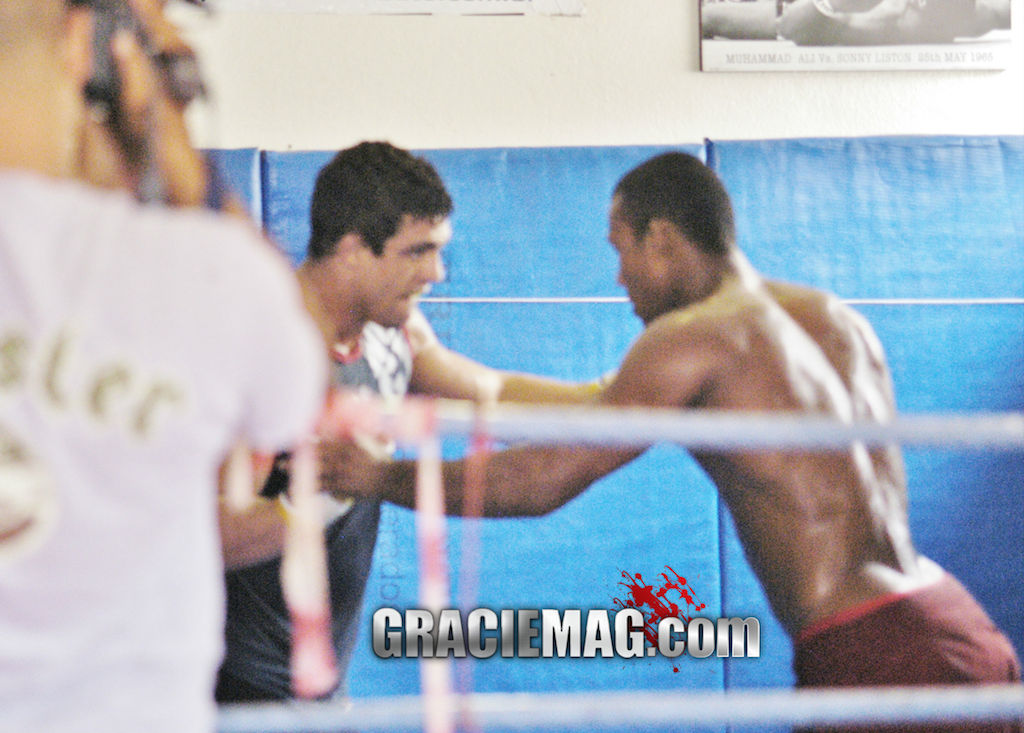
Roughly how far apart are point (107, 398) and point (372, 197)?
1684mm

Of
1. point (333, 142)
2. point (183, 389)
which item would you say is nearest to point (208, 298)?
point (183, 389)

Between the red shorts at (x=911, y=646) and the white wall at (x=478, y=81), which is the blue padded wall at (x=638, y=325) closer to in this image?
the white wall at (x=478, y=81)

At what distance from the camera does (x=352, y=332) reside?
2.14 m

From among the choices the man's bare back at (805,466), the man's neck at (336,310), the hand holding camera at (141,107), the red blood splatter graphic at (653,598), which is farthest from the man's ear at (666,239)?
the hand holding camera at (141,107)

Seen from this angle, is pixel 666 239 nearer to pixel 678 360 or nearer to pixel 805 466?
pixel 678 360

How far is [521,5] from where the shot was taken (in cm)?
315

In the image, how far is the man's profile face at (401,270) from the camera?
7.03 feet

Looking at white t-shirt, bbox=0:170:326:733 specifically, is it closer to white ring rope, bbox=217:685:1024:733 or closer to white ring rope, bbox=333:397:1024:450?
white ring rope, bbox=333:397:1024:450

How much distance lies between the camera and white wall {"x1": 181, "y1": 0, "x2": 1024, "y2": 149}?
3.14 meters

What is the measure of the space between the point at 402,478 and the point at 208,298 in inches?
52.9

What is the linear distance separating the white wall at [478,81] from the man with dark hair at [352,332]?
0.84 metres

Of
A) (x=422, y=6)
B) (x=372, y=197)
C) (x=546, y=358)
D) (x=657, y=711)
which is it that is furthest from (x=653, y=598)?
(x=422, y=6)

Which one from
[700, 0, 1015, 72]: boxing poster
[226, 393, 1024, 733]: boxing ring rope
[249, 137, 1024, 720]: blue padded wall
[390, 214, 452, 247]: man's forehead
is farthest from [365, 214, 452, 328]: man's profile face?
[700, 0, 1015, 72]: boxing poster

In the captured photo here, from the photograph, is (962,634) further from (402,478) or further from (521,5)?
(521,5)
